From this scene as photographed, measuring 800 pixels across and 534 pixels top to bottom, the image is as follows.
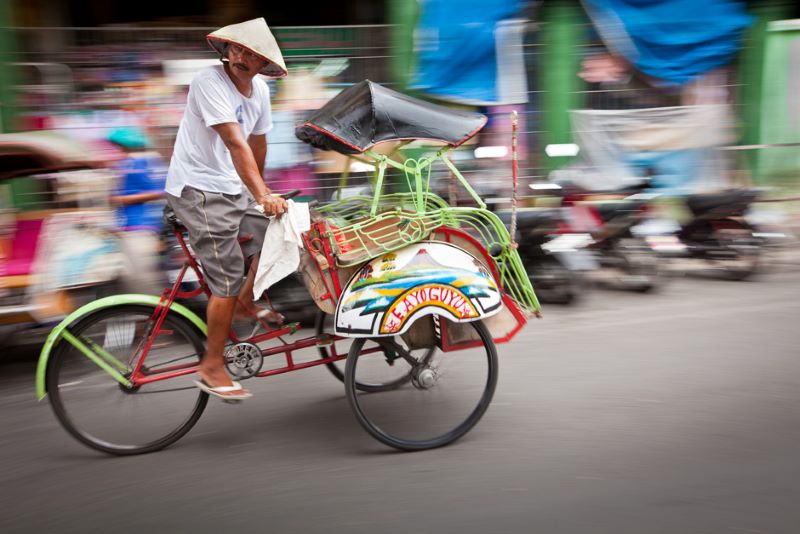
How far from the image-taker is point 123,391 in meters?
3.43

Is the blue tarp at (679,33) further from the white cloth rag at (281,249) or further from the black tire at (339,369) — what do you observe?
the white cloth rag at (281,249)

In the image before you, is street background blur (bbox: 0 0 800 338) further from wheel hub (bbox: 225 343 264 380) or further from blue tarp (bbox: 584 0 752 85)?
wheel hub (bbox: 225 343 264 380)

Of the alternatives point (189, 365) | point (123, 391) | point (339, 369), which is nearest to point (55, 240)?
point (123, 391)

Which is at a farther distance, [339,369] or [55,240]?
[55,240]

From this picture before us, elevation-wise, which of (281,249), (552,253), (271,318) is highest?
(281,249)

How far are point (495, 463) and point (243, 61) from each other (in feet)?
7.21

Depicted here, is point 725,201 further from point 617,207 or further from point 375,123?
point 375,123

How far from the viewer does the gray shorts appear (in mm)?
3275

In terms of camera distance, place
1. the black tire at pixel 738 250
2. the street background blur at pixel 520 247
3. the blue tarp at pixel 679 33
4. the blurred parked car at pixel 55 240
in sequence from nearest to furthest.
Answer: the street background blur at pixel 520 247 < the blurred parked car at pixel 55 240 < the black tire at pixel 738 250 < the blue tarp at pixel 679 33

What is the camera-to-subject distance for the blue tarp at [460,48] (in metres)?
7.43

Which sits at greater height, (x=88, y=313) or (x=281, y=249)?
(x=281, y=249)

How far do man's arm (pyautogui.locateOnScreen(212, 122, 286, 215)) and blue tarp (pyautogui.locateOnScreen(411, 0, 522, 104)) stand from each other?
14.9ft

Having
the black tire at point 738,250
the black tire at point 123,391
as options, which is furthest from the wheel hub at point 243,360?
the black tire at point 738,250

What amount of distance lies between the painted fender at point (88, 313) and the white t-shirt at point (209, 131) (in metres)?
0.54
